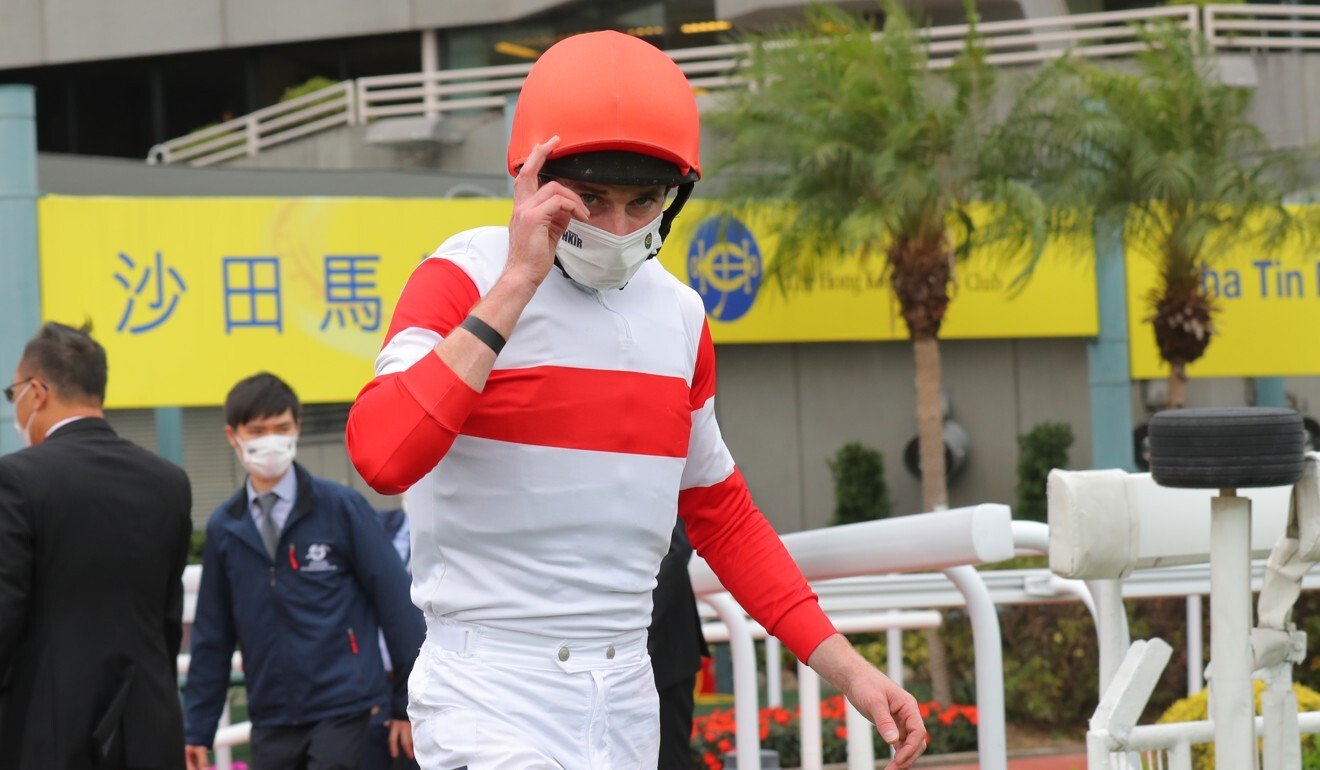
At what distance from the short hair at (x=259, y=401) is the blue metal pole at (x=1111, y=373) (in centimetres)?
1118

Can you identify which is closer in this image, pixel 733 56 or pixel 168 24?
pixel 733 56

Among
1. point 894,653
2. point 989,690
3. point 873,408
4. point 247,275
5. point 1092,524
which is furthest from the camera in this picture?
point 873,408

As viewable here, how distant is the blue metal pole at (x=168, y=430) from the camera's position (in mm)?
13328

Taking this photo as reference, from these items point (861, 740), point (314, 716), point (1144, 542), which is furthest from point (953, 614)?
point (1144, 542)

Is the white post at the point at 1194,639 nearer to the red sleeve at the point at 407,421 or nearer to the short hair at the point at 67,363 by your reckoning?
the short hair at the point at 67,363

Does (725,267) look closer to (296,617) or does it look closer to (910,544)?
(296,617)

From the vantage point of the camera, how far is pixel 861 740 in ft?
11.6

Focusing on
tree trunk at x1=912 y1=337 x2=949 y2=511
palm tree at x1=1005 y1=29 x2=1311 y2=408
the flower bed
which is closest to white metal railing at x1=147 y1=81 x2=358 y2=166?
tree trunk at x1=912 y1=337 x2=949 y2=511

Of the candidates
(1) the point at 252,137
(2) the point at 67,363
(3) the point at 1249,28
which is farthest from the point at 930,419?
(1) the point at 252,137

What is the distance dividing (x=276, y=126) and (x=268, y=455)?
19453 millimetres

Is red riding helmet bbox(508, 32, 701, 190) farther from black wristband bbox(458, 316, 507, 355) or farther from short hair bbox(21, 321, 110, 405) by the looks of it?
short hair bbox(21, 321, 110, 405)

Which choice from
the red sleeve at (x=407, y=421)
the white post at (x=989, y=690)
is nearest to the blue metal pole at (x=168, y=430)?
the white post at (x=989, y=690)

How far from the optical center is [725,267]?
14633 mm

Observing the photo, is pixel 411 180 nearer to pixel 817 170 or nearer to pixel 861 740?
pixel 817 170
